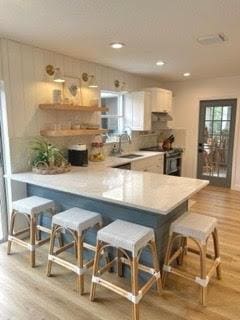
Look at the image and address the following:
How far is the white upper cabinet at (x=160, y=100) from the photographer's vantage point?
5.00 metres

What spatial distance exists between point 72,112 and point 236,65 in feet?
9.46

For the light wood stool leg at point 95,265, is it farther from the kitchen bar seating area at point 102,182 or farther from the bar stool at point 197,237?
the bar stool at point 197,237

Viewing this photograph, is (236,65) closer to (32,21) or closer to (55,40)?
(55,40)

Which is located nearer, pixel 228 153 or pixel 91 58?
pixel 91 58

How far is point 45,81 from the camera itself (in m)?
3.25

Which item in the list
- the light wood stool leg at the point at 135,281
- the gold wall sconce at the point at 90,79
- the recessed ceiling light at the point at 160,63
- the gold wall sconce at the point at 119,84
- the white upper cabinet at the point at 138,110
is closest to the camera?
the light wood stool leg at the point at 135,281

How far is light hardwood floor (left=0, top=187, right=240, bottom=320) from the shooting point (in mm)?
1960

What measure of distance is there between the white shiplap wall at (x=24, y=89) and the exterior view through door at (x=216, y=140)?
354 centimetres

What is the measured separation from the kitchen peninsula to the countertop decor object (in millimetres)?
107

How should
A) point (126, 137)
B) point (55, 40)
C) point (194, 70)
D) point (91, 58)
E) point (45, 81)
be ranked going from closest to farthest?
1. point (55, 40)
2. point (45, 81)
3. point (91, 58)
4. point (194, 70)
5. point (126, 137)

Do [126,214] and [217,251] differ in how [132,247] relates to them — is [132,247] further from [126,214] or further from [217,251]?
[217,251]

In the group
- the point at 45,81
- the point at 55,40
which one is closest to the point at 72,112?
the point at 45,81

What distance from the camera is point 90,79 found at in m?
3.88

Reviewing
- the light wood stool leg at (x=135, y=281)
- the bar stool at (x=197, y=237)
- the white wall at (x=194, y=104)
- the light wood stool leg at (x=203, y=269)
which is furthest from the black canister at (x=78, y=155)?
the white wall at (x=194, y=104)
